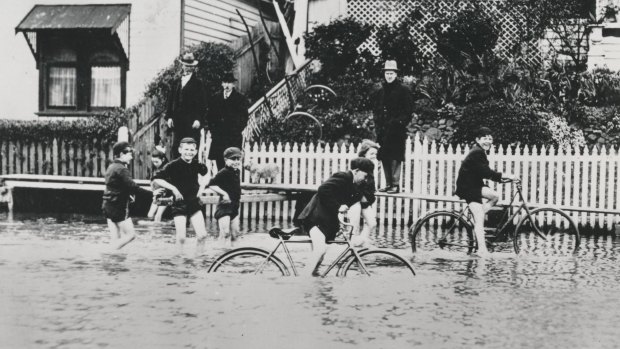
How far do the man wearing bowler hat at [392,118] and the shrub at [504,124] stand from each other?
3018 millimetres

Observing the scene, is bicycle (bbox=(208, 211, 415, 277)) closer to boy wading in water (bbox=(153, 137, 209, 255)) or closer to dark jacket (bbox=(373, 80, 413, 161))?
boy wading in water (bbox=(153, 137, 209, 255))

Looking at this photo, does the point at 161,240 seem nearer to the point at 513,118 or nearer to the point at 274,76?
the point at 513,118

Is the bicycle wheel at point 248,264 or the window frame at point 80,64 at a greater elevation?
the window frame at point 80,64

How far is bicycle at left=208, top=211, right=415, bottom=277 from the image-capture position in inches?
366

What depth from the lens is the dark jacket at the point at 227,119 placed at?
50.8ft

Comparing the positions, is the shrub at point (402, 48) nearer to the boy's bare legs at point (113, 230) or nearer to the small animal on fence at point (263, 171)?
the small animal on fence at point (263, 171)

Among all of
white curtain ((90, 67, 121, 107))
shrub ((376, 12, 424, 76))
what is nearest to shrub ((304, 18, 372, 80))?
shrub ((376, 12, 424, 76))

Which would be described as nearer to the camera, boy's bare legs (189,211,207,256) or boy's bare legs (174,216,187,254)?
boy's bare legs (174,216,187,254)

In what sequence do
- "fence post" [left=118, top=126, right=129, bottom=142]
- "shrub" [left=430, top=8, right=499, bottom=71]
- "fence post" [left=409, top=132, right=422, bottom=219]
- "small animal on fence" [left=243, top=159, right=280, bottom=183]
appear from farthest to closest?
"shrub" [left=430, top=8, right=499, bottom=71]
"fence post" [left=118, top=126, right=129, bottom=142]
"small animal on fence" [left=243, top=159, right=280, bottom=183]
"fence post" [left=409, top=132, right=422, bottom=219]

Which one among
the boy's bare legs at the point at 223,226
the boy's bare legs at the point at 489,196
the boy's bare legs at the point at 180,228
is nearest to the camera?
the boy's bare legs at the point at 180,228

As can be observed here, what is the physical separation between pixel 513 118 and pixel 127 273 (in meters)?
10.1

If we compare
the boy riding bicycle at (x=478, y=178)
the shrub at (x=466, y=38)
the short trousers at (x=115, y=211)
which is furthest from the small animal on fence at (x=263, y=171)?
the shrub at (x=466, y=38)

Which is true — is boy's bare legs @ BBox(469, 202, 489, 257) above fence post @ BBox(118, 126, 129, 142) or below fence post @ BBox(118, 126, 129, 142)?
below

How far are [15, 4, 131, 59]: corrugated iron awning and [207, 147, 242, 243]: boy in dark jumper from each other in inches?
418
